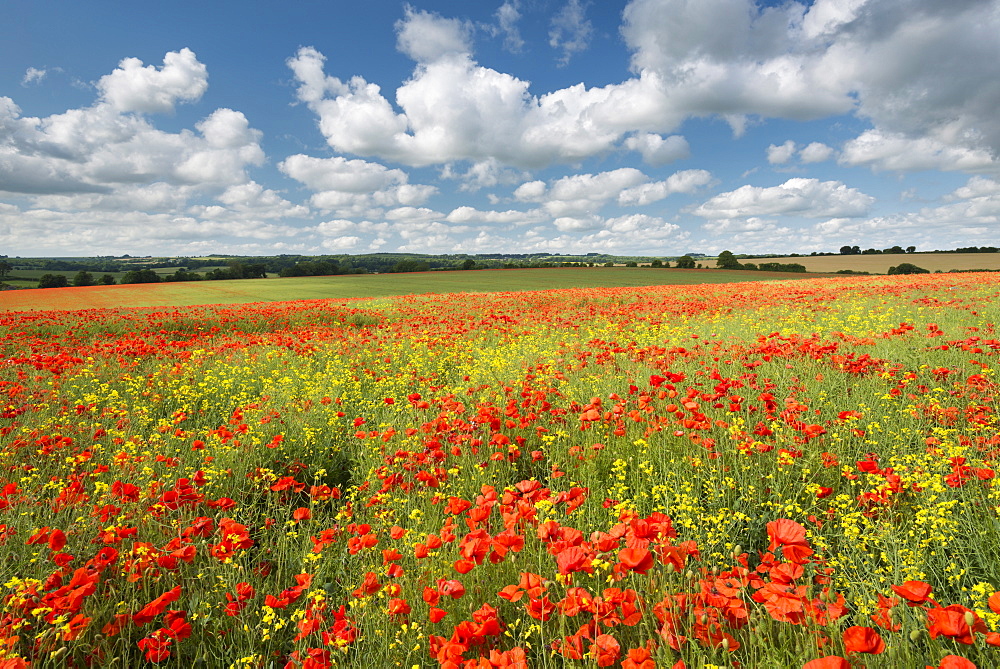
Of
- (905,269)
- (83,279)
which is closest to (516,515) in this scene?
(83,279)

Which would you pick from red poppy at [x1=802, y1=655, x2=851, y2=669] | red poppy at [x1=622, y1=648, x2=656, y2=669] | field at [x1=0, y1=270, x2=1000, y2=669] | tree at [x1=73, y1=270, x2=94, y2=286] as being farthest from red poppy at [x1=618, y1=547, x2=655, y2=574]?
tree at [x1=73, y1=270, x2=94, y2=286]

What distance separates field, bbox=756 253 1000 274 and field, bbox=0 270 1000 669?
65468mm

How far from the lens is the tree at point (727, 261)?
77363 millimetres

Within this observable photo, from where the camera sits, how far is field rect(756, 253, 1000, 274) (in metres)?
Result: 56.7

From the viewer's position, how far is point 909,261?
6191cm

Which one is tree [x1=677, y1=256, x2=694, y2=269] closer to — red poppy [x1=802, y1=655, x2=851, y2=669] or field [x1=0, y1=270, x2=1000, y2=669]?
field [x1=0, y1=270, x2=1000, y2=669]

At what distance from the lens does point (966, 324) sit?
9680 millimetres

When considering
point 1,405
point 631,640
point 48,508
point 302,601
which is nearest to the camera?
point 631,640

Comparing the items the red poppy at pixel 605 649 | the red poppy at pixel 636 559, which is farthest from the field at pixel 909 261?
the red poppy at pixel 605 649

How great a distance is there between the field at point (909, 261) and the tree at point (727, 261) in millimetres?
8759

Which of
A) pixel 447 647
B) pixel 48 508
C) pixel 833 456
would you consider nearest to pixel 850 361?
pixel 833 456

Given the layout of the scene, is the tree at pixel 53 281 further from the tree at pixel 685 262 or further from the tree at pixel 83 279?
the tree at pixel 685 262

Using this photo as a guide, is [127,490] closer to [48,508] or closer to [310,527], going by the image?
[310,527]

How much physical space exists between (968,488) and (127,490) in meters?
5.38
